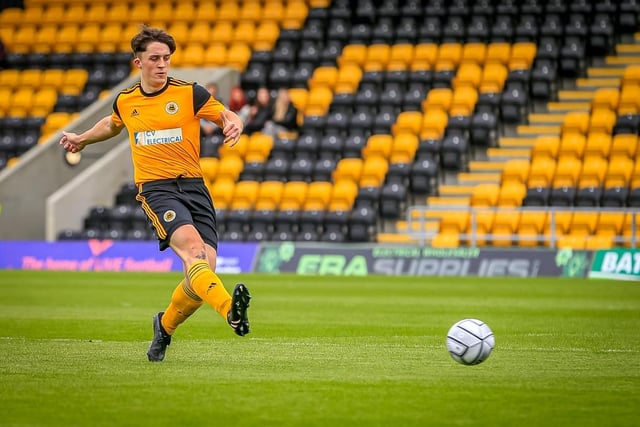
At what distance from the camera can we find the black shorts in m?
9.92

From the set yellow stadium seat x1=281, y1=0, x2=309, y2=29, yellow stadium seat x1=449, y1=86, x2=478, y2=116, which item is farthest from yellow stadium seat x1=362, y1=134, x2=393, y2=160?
yellow stadium seat x1=281, y1=0, x2=309, y2=29

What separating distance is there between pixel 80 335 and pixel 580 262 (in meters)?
15.1

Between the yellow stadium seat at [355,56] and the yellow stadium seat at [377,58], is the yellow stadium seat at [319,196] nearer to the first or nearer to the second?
the yellow stadium seat at [377,58]

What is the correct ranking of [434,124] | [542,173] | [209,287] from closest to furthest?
[209,287] → [542,173] → [434,124]

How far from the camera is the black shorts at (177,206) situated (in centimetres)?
992

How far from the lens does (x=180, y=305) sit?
10.1 meters

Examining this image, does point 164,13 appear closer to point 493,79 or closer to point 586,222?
point 493,79

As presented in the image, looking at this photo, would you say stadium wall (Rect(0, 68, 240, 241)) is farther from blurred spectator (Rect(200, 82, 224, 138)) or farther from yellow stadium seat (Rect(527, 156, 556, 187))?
yellow stadium seat (Rect(527, 156, 556, 187))

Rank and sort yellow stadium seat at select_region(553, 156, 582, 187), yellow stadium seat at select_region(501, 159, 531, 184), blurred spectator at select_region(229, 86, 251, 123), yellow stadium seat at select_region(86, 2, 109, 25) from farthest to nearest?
1. yellow stadium seat at select_region(86, 2, 109, 25)
2. blurred spectator at select_region(229, 86, 251, 123)
3. yellow stadium seat at select_region(501, 159, 531, 184)
4. yellow stadium seat at select_region(553, 156, 582, 187)

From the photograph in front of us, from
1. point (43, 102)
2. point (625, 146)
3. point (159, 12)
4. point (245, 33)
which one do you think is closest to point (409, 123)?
point (625, 146)

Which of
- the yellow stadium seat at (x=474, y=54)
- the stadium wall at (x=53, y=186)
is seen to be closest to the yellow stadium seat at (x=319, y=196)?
the yellow stadium seat at (x=474, y=54)

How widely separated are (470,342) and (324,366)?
1209mm

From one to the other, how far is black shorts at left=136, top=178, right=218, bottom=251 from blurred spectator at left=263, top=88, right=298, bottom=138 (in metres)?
21.5

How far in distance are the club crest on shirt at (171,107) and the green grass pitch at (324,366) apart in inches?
81.5
